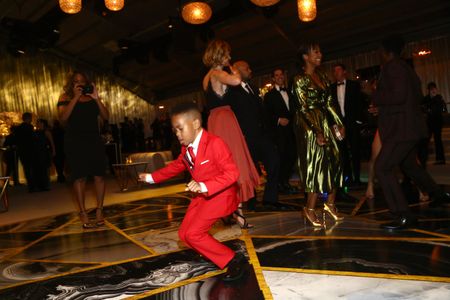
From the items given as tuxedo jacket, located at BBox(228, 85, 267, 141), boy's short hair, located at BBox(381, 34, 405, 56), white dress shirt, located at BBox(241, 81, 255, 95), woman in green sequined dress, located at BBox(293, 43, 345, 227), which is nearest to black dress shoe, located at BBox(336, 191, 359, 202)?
woman in green sequined dress, located at BBox(293, 43, 345, 227)

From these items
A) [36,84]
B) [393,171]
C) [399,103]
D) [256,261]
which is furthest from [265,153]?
[36,84]

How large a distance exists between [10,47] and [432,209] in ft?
40.5

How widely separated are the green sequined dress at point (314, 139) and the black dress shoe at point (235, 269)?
1.34m

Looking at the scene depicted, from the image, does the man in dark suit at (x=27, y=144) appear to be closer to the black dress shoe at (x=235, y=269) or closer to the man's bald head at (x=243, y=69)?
the man's bald head at (x=243, y=69)

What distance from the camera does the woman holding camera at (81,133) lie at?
4.11 metres

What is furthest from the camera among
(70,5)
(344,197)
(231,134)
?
(70,5)

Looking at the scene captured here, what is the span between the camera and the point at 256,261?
8.60 ft

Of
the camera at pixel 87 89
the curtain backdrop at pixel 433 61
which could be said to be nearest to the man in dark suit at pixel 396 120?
the camera at pixel 87 89

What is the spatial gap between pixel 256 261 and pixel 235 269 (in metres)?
0.37

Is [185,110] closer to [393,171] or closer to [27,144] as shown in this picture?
[393,171]

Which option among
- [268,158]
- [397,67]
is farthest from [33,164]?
[397,67]

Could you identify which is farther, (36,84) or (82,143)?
(36,84)

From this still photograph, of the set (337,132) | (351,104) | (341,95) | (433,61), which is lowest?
(337,132)

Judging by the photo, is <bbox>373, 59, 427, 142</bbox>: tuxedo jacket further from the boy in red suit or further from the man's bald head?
the boy in red suit
